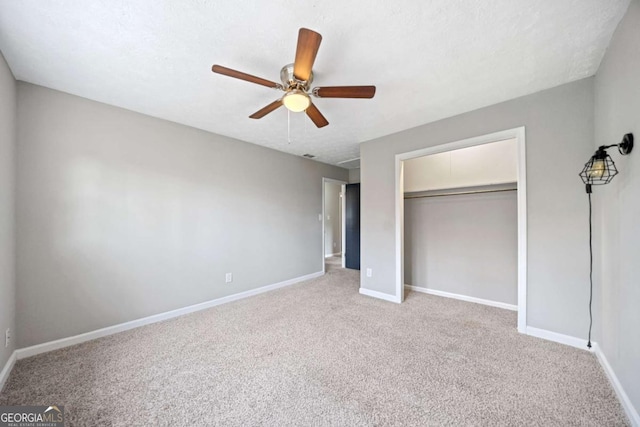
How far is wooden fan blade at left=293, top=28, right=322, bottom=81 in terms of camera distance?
128 centimetres

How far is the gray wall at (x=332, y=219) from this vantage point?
23.4 feet

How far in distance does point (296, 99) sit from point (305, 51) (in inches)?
15.1

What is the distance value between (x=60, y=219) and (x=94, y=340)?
121 cm

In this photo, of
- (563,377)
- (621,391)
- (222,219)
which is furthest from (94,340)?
(621,391)

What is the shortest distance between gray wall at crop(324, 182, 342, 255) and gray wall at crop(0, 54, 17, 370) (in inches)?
225

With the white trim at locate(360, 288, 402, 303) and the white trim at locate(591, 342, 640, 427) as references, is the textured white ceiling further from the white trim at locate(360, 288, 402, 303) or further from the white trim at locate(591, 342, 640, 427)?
the white trim at locate(360, 288, 402, 303)

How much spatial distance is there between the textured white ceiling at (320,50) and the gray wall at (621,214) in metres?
0.17

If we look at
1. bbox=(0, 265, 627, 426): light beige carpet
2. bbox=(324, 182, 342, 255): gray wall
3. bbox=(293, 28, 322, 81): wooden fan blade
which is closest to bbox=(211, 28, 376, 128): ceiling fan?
bbox=(293, 28, 322, 81): wooden fan blade

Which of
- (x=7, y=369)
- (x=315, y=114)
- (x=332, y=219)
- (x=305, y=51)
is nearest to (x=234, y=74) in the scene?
(x=305, y=51)

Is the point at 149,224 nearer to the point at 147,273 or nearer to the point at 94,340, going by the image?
the point at 147,273

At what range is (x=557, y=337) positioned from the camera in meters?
2.24

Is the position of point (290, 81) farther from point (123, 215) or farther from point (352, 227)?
point (352, 227)

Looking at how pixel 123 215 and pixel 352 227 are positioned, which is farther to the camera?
pixel 352 227

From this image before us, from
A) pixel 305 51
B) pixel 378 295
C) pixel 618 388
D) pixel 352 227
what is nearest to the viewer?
pixel 305 51
